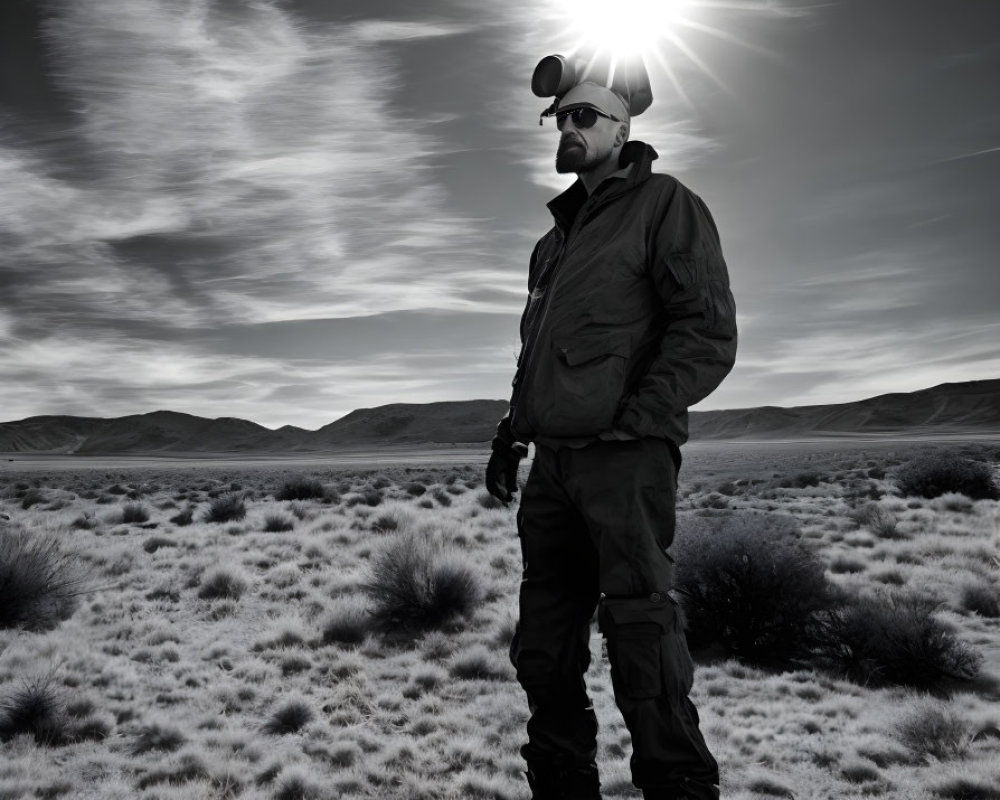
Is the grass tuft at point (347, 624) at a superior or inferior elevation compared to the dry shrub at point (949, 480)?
inferior

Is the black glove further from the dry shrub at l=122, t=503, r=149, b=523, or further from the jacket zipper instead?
the dry shrub at l=122, t=503, r=149, b=523

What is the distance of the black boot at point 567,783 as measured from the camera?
97.4 inches

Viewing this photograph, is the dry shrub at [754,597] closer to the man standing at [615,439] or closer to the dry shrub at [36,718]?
the man standing at [615,439]

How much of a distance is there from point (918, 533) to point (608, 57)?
10.9 meters

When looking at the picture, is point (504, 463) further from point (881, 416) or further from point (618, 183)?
point (881, 416)

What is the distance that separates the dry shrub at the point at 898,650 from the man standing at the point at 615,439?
339cm

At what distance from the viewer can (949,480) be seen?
55.7 feet

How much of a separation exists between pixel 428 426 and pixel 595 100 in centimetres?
15361

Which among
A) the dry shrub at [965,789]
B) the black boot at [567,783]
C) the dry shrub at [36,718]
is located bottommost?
the dry shrub at [965,789]

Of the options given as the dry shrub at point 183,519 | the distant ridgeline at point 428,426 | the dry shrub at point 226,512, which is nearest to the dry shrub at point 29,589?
the dry shrub at point 183,519

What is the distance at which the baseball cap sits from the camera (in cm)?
257

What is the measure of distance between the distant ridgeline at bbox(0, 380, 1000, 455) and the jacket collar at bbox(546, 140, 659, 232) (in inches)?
5271

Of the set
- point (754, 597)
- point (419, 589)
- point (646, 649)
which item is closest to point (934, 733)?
point (754, 597)

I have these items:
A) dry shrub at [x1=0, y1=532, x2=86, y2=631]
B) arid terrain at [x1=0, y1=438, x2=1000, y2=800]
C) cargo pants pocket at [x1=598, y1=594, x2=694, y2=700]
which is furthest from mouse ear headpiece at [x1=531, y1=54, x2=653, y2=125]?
dry shrub at [x1=0, y1=532, x2=86, y2=631]
